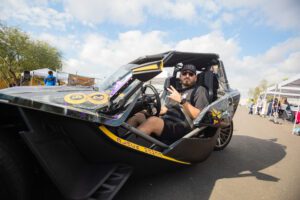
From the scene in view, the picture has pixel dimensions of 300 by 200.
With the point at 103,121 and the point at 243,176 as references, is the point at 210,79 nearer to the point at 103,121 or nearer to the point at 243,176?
the point at 243,176

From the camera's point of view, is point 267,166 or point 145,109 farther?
point 267,166

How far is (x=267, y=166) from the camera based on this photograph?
3082 millimetres

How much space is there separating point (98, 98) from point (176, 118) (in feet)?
4.04

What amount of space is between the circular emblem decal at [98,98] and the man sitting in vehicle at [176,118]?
2.14ft

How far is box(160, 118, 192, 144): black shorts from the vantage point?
221 cm

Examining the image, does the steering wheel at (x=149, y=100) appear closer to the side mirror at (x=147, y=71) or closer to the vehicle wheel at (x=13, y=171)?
the side mirror at (x=147, y=71)

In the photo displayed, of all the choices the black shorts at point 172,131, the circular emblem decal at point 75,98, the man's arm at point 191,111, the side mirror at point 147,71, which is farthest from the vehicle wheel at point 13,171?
the man's arm at point 191,111

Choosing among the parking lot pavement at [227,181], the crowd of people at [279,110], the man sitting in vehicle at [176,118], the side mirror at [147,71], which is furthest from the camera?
the crowd of people at [279,110]

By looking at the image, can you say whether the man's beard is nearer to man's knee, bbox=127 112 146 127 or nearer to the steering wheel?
the steering wheel

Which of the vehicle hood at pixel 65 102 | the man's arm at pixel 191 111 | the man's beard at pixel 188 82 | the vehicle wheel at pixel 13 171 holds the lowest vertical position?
the vehicle wheel at pixel 13 171

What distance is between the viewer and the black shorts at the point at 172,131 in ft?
7.26

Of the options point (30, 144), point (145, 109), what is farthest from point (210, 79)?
point (30, 144)

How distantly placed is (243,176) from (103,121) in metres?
2.24

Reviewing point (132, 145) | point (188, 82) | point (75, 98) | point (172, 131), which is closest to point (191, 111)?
point (172, 131)
